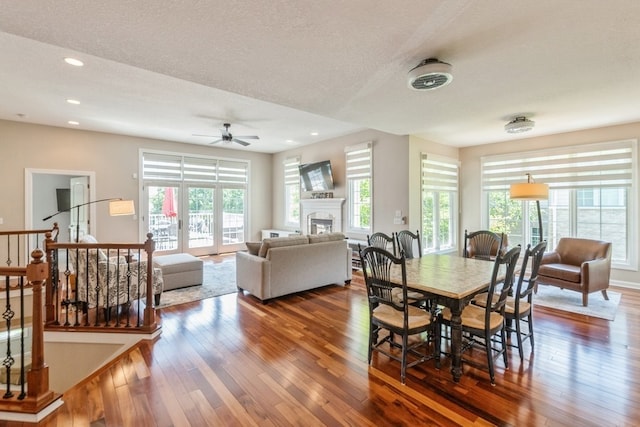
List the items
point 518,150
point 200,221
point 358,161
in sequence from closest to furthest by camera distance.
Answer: point 518,150
point 358,161
point 200,221

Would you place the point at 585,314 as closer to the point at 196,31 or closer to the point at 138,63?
the point at 196,31

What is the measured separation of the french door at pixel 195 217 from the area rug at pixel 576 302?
705 cm

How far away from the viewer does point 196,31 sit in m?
2.06

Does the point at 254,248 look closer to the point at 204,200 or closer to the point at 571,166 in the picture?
the point at 204,200

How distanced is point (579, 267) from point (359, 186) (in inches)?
156

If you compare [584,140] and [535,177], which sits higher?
[584,140]

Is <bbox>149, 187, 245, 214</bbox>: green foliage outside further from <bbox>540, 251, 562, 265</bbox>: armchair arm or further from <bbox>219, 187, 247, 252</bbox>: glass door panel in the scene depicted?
<bbox>540, 251, 562, 265</bbox>: armchair arm

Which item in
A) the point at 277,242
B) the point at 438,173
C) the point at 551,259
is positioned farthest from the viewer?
the point at 438,173

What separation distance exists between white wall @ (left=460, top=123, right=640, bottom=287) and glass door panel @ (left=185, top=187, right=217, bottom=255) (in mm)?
6339

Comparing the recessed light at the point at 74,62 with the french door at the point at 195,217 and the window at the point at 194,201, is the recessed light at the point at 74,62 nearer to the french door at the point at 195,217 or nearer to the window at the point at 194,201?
the window at the point at 194,201

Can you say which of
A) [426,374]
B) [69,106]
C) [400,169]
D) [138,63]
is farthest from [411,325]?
[69,106]

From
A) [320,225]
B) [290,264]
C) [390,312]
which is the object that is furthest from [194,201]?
[390,312]

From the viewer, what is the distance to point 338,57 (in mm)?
2449

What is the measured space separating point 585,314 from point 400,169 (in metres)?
3.37
